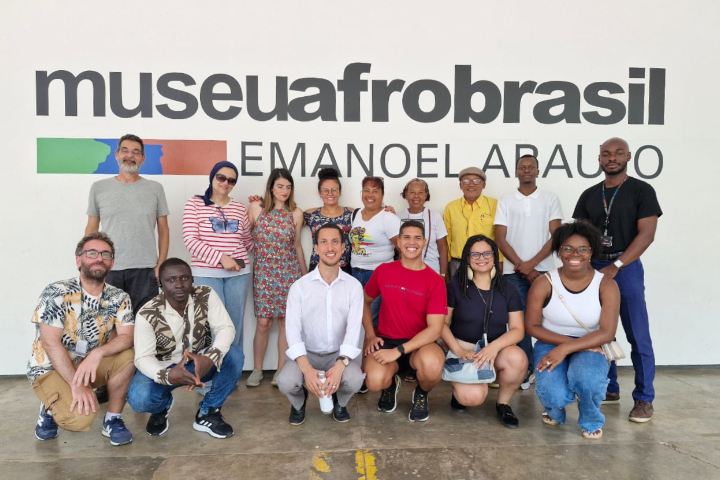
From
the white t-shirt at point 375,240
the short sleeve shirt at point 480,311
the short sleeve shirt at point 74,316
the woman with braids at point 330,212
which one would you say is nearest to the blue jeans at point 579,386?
the short sleeve shirt at point 480,311

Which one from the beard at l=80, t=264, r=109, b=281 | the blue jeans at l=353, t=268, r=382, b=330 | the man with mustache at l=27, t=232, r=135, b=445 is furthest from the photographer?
the blue jeans at l=353, t=268, r=382, b=330

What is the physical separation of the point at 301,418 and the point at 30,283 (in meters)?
2.78

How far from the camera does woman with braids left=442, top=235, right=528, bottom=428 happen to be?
3.20 m

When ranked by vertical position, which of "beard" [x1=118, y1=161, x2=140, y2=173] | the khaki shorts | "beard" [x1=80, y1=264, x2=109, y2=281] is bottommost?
the khaki shorts

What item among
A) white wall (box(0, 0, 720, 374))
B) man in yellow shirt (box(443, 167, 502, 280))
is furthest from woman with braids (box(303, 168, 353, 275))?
man in yellow shirt (box(443, 167, 502, 280))

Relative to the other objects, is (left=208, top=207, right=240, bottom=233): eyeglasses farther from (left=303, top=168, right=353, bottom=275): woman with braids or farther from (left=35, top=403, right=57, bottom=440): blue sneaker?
(left=35, top=403, right=57, bottom=440): blue sneaker

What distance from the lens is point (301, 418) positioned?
3234mm

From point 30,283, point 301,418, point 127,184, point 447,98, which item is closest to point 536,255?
point 447,98

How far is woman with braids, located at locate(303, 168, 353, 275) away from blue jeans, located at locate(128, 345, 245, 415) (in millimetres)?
1161

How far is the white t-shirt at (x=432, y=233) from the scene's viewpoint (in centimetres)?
408

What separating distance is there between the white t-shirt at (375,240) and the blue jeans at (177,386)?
1.24 meters

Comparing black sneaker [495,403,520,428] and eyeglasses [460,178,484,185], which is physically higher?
eyeglasses [460,178,484,185]

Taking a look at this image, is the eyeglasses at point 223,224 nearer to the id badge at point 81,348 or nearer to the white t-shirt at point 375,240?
the white t-shirt at point 375,240

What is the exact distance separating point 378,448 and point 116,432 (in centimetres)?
153
